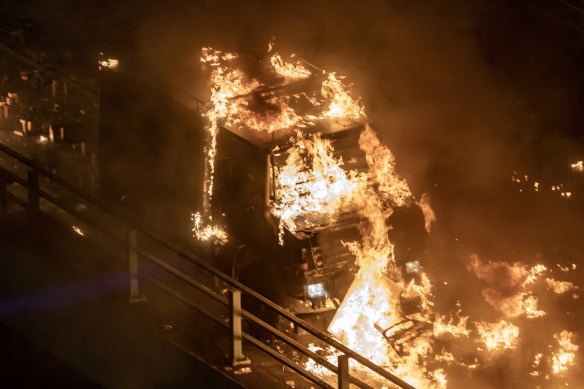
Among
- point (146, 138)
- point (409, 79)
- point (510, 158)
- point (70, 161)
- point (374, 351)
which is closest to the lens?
point (374, 351)

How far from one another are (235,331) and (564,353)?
217 inches

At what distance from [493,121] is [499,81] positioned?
0.84 meters

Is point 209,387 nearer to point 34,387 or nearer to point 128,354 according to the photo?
point 128,354

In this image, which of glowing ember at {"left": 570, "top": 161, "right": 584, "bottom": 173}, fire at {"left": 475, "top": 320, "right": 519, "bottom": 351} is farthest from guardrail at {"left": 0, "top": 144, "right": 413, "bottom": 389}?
glowing ember at {"left": 570, "top": 161, "right": 584, "bottom": 173}

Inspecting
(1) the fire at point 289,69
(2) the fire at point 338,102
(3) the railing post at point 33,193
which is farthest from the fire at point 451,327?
(3) the railing post at point 33,193

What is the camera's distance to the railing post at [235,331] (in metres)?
5.82

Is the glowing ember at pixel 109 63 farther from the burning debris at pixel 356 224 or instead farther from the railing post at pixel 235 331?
the railing post at pixel 235 331

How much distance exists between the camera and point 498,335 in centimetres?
871

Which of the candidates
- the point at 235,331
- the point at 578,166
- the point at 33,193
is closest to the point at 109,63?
the point at 33,193

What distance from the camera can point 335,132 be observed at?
8.45 metres

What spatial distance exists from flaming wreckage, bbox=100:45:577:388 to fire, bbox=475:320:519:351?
0.07ft

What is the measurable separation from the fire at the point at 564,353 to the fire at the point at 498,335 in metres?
0.61

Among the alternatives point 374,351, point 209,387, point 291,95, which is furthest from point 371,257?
point 209,387

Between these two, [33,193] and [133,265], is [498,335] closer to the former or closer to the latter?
[133,265]
